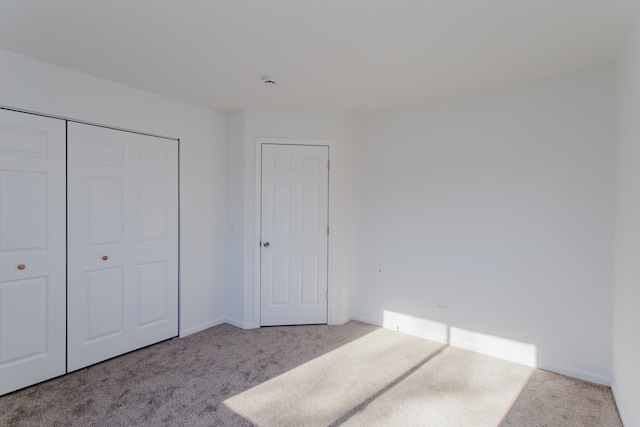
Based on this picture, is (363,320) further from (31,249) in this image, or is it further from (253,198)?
(31,249)

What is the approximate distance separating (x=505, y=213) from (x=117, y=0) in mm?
3250

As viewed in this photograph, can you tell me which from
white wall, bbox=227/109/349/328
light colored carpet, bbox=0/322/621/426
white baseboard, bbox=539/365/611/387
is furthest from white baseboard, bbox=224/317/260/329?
white baseboard, bbox=539/365/611/387

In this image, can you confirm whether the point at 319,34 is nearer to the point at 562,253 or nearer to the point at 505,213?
the point at 505,213

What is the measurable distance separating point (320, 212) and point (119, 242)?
2.04m

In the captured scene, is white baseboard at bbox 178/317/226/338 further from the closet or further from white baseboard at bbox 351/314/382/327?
white baseboard at bbox 351/314/382/327

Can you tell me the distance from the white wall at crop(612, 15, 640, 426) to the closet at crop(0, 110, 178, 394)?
12.1ft

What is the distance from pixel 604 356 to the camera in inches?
102

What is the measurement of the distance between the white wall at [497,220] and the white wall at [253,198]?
0.88ft

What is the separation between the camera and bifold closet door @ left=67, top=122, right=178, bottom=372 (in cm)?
278

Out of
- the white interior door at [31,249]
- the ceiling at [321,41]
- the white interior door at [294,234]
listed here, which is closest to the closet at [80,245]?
the white interior door at [31,249]

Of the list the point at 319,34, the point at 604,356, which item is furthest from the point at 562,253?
the point at 319,34

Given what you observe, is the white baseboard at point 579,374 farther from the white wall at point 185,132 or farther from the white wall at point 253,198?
the white wall at point 185,132

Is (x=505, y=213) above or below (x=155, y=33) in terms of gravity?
below

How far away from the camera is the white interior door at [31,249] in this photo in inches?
95.0
